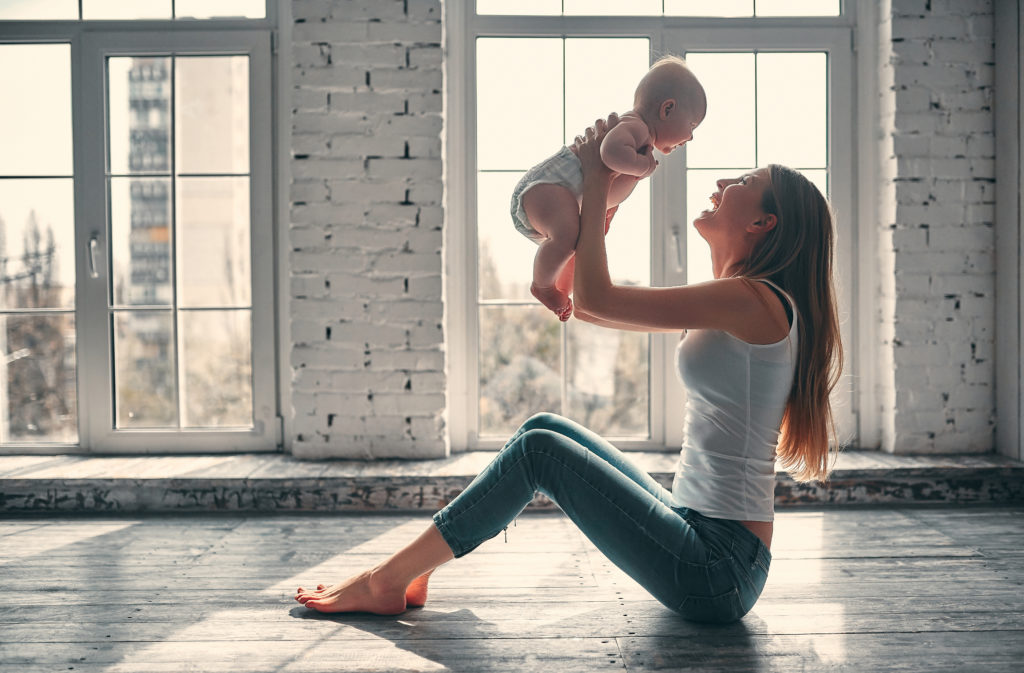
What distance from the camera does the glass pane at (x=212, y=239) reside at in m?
3.15

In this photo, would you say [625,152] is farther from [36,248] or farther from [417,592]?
[36,248]

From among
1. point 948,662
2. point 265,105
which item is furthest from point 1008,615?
point 265,105

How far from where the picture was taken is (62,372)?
320 cm

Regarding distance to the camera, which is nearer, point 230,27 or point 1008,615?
point 1008,615

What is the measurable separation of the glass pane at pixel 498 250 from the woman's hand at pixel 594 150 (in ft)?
4.73

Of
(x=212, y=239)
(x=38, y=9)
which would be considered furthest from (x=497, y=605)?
(x=38, y=9)

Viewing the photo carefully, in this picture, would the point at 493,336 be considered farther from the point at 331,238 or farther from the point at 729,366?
the point at 729,366

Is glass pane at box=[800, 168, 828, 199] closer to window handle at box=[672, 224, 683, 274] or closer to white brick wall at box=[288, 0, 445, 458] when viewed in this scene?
window handle at box=[672, 224, 683, 274]

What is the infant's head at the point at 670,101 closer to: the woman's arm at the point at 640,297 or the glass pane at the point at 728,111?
the woman's arm at the point at 640,297

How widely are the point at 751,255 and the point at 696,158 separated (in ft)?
5.19

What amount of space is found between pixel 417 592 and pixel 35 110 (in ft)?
8.47

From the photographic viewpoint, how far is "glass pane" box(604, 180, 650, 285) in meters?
3.19

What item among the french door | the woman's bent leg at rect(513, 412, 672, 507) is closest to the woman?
the woman's bent leg at rect(513, 412, 672, 507)

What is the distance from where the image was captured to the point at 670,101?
1713 millimetres
